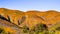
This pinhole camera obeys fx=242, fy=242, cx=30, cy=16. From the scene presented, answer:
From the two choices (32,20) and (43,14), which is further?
(43,14)

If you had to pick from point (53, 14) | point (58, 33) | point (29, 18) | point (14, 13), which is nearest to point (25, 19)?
point (29, 18)

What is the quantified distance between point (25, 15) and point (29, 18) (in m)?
3.46

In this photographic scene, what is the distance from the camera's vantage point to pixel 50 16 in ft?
245

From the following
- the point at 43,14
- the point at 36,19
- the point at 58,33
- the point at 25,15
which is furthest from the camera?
the point at 43,14

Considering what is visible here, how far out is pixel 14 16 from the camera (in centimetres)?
7169

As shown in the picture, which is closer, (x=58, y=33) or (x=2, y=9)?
(x=58, y=33)

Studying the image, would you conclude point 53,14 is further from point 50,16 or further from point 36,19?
point 36,19

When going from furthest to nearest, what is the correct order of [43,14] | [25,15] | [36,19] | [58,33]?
[43,14]
[25,15]
[36,19]
[58,33]

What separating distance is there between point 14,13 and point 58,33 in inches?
2148

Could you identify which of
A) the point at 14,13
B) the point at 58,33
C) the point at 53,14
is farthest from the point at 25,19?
the point at 58,33

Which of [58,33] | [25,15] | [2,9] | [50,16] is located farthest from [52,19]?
[58,33]

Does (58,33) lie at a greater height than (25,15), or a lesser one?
greater

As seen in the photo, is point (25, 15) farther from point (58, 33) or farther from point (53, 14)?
point (58, 33)

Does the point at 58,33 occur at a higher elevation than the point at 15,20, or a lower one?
higher
